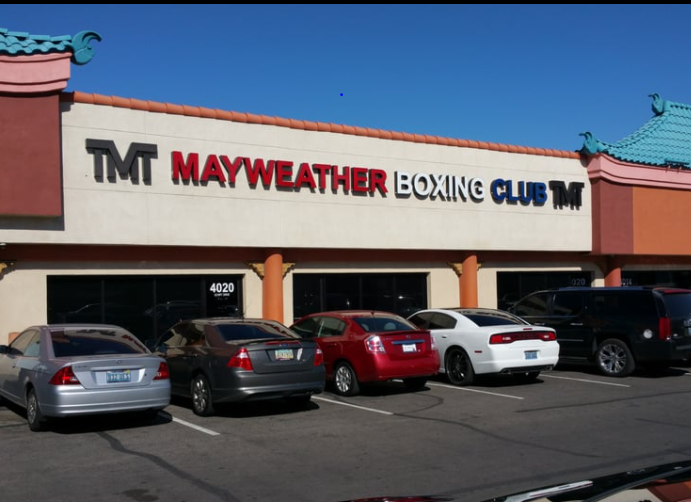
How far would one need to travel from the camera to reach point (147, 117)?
1664 centimetres

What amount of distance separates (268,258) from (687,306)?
9379mm

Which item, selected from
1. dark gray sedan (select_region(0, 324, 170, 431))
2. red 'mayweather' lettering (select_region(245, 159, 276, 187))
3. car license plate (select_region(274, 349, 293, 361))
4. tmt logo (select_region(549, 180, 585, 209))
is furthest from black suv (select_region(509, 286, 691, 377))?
dark gray sedan (select_region(0, 324, 170, 431))

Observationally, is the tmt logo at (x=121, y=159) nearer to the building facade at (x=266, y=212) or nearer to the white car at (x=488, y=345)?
the building facade at (x=266, y=212)

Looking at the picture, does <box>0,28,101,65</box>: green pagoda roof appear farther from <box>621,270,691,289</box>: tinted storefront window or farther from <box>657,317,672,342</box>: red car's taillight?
<box>621,270,691,289</box>: tinted storefront window

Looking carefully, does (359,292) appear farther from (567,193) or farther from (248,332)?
(248,332)

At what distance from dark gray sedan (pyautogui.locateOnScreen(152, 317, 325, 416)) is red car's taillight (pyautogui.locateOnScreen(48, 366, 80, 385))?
2.12 meters

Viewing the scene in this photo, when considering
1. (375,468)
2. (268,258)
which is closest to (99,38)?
(268,258)

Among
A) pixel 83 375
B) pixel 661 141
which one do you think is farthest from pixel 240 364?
pixel 661 141

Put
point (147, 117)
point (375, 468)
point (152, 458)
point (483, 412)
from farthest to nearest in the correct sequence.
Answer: point (147, 117) → point (483, 412) → point (152, 458) → point (375, 468)

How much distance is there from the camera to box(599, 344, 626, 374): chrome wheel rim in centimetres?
1614

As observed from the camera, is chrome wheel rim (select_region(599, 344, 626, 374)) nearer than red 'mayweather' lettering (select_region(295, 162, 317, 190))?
Yes

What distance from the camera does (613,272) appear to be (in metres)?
25.5

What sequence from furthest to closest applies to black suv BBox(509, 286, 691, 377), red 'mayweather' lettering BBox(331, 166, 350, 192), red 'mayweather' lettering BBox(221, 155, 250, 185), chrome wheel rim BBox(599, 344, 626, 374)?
red 'mayweather' lettering BBox(331, 166, 350, 192) → red 'mayweather' lettering BBox(221, 155, 250, 185) → chrome wheel rim BBox(599, 344, 626, 374) → black suv BBox(509, 286, 691, 377)

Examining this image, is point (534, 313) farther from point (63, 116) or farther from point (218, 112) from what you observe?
point (63, 116)
